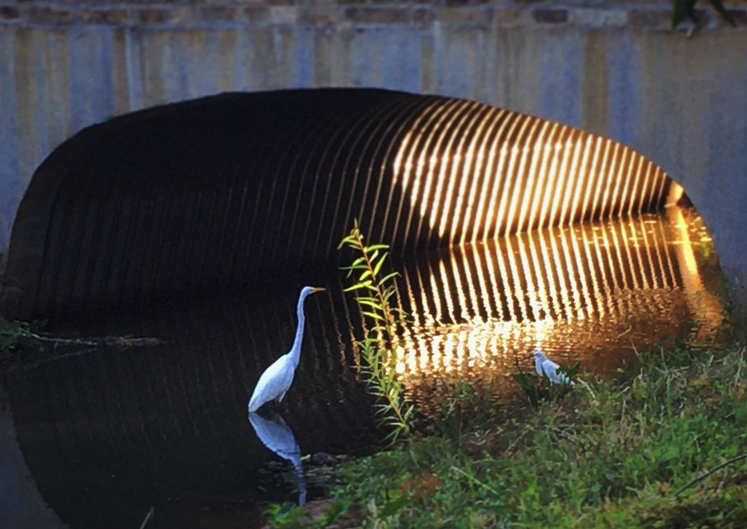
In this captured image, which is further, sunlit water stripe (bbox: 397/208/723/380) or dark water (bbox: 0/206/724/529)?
sunlit water stripe (bbox: 397/208/723/380)

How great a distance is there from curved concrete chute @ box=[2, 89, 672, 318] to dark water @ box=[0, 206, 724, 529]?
1.57 ft

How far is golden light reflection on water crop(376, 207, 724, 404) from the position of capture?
10289mm

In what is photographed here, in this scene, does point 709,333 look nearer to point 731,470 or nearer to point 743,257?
point 743,257

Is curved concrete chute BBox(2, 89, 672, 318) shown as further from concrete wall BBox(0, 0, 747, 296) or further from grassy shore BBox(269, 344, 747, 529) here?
grassy shore BBox(269, 344, 747, 529)

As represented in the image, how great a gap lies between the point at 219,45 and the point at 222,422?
2.56m

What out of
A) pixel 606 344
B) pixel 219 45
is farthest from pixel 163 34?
pixel 606 344

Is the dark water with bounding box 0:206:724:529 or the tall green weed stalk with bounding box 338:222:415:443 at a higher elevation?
the tall green weed stalk with bounding box 338:222:415:443

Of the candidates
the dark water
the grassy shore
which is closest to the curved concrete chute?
the dark water

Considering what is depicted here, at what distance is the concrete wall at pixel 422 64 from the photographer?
890 centimetres

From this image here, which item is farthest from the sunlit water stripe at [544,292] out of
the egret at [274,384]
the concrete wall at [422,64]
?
the concrete wall at [422,64]

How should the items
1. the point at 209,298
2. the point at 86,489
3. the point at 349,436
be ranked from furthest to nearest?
the point at 209,298, the point at 349,436, the point at 86,489

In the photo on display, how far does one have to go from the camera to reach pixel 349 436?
818 cm

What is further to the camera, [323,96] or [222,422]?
[323,96]

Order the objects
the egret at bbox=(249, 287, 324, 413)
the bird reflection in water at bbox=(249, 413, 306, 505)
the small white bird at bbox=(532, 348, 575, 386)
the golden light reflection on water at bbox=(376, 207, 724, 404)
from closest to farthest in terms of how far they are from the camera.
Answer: the bird reflection in water at bbox=(249, 413, 306, 505) → the small white bird at bbox=(532, 348, 575, 386) → the egret at bbox=(249, 287, 324, 413) → the golden light reflection on water at bbox=(376, 207, 724, 404)
